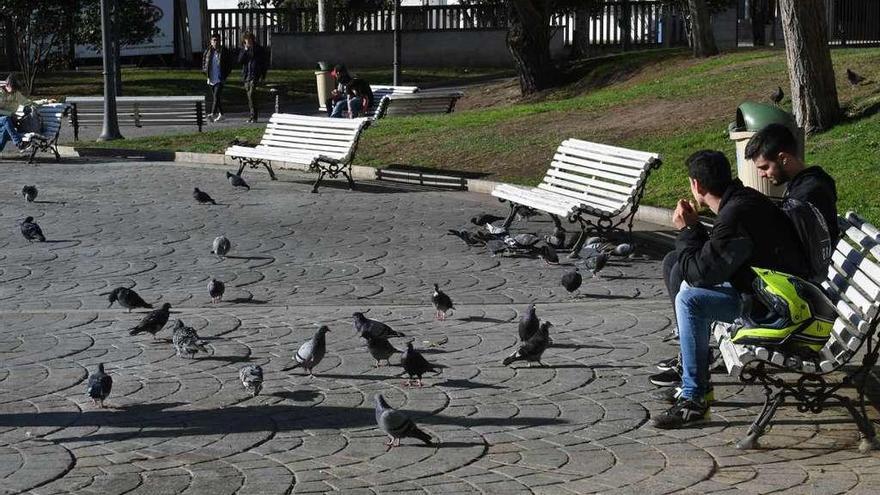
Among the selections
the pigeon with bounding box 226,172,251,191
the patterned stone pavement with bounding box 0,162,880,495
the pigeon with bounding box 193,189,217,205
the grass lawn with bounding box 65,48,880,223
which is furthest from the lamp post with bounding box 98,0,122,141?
the patterned stone pavement with bounding box 0,162,880,495

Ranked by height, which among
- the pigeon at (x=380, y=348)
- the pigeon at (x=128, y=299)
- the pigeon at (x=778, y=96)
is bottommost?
the pigeon at (x=128, y=299)

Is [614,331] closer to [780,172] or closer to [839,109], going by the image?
[780,172]

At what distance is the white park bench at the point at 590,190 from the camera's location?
13.3 metres

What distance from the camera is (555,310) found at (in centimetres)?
1063

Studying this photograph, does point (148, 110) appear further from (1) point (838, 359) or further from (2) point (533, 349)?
(1) point (838, 359)

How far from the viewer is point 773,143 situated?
7.47 m

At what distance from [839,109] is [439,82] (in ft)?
72.6

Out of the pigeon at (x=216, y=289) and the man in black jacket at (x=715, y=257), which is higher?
the man in black jacket at (x=715, y=257)

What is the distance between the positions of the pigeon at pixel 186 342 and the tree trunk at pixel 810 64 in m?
10.8

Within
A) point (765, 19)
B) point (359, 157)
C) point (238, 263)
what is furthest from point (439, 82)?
point (238, 263)

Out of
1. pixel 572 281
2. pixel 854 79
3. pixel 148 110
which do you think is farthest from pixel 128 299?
pixel 148 110

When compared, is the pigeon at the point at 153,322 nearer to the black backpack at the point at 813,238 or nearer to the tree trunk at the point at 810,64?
the black backpack at the point at 813,238

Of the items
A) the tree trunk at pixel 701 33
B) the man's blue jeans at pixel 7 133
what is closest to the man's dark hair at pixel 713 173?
the man's blue jeans at pixel 7 133

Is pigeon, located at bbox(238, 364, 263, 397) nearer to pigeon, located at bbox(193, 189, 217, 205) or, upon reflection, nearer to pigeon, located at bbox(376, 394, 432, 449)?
pigeon, located at bbox(376, 394, 432, 449)
